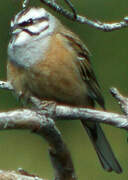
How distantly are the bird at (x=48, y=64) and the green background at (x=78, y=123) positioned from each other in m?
1.17

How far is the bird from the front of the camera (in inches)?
177

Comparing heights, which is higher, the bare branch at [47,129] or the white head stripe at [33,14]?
the white head stripe at [33,14]

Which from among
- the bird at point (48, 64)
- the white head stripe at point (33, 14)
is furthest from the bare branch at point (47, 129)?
the white head stripe at point (33, 14)

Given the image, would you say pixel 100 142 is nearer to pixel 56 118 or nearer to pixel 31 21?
pixel 31 21

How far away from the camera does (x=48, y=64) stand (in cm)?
449

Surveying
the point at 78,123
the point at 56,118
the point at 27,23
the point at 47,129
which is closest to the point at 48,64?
the point at 27,23

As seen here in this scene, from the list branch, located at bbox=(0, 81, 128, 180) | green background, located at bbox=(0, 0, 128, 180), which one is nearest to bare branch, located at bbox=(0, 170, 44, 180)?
branch, located at bbox=(0, 81, 128, 180)

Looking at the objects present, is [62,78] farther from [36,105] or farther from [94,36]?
[94,36]

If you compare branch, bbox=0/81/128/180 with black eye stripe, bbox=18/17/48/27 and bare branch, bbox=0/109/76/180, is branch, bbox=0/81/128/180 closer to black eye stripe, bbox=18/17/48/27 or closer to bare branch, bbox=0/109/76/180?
bare branch, bbox=0/109/76/180

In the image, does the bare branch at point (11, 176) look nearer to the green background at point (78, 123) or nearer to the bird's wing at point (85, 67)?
the bird's wing at point (85, 67)

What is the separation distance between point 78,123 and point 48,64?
96.5 inches

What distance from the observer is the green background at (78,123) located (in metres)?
6.04

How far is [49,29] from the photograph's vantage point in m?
4.77

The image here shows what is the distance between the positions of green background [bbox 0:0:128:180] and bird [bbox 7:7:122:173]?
1171 mm
